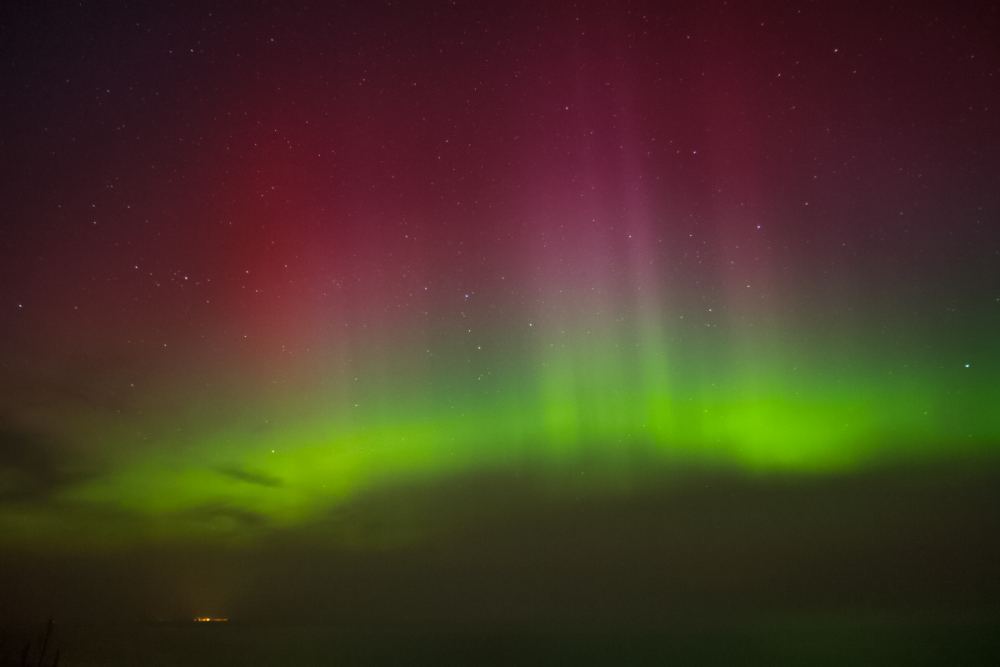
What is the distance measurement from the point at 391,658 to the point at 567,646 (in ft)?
130

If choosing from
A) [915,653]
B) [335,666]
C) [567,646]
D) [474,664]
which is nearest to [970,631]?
[915,653]

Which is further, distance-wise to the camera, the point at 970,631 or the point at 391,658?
the point at 970,631

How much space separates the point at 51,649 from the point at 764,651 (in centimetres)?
11289

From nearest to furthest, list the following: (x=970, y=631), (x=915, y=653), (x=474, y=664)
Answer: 1. (x=474, y=664)
2. (x=915, y=653)
3. (x=970, y=631)

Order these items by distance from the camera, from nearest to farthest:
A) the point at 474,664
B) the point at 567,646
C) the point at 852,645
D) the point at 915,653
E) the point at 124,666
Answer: the point at 124,666 → the point at 474,664 → the point at 915,653 → the point at 852,645 → the point at 567,646

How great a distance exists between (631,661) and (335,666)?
125 feet

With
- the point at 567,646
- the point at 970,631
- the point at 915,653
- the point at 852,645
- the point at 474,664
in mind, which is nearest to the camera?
the point at 474,664

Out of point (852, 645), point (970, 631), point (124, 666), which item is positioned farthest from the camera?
point (970, 631)

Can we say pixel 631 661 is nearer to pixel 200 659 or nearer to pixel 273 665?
pixel 273 665

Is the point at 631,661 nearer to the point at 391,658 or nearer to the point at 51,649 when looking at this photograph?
the point at 391,658

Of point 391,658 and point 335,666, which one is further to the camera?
point 391,658

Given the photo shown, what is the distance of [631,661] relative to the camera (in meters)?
80.0

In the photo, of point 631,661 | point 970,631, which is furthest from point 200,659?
point 970,631

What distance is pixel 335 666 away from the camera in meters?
73.4
